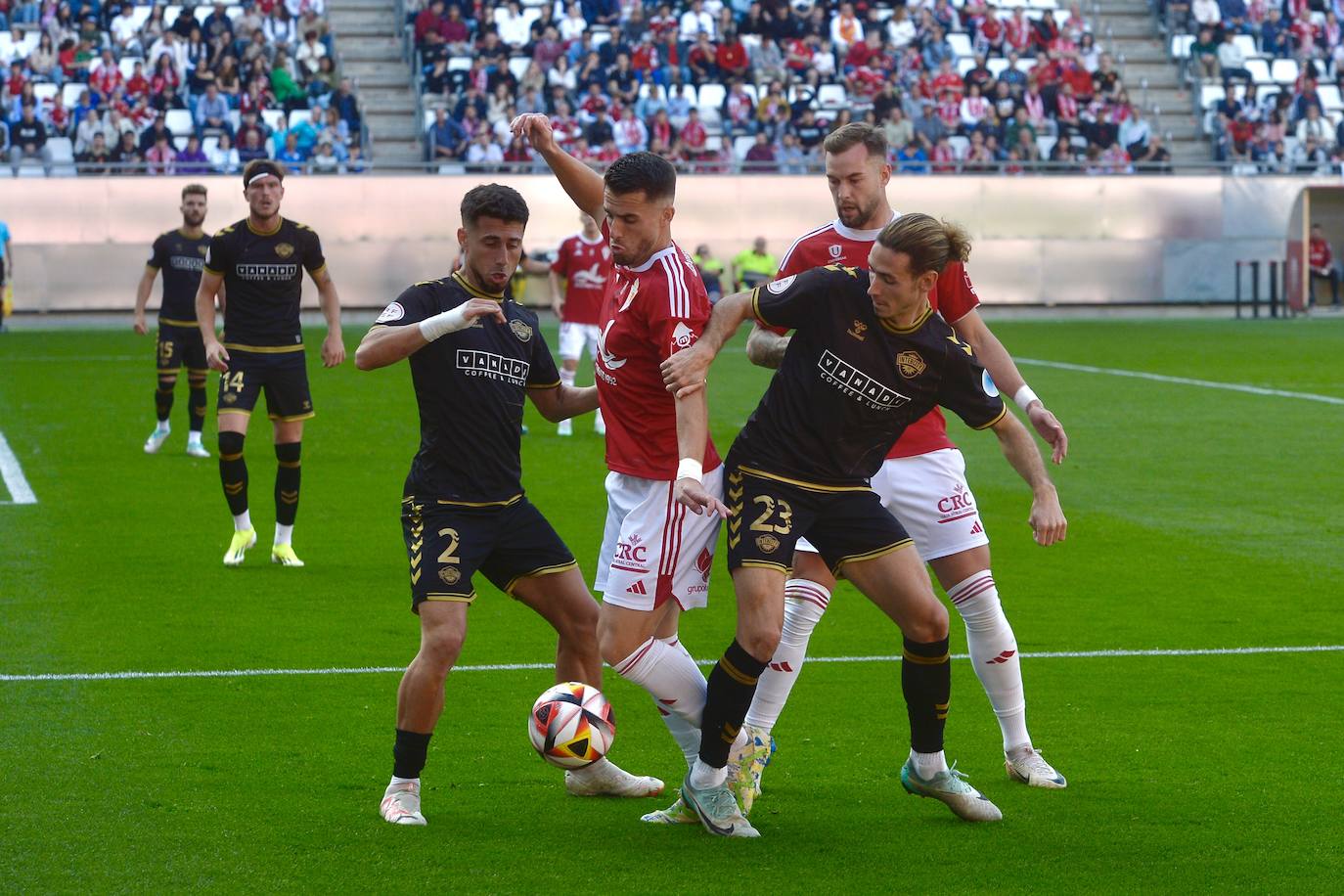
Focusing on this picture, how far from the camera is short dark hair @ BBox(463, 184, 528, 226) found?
563cm

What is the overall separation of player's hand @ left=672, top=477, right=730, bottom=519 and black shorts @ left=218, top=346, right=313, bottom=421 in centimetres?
590

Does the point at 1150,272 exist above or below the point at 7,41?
below

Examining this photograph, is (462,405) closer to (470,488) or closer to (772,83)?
(470,488)

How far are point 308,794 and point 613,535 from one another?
1.33 meters

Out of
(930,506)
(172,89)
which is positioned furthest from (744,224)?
(930,506)

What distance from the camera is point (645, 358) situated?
18.3ft

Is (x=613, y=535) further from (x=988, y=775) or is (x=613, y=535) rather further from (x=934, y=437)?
(x=988, y=775)

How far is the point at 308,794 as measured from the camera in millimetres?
5820

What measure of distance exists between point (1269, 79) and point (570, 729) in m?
39.1

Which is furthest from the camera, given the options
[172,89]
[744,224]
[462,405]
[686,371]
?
[744,224]

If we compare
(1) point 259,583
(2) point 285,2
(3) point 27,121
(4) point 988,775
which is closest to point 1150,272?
(2) point 285,2

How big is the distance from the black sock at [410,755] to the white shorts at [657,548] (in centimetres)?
75

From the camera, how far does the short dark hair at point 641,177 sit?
536 centimetres

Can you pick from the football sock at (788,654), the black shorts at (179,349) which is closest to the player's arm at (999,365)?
the football sock at (788,654)
